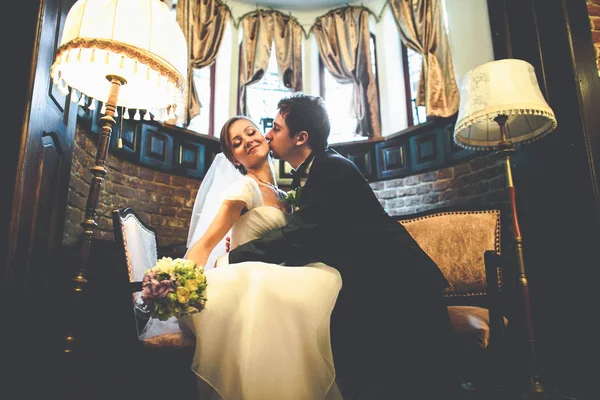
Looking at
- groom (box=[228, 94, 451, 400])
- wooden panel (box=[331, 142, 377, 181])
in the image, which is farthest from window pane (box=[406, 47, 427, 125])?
groom (box=[228, 94, 451, 400])

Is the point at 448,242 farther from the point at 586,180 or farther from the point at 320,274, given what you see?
the point at 320,274

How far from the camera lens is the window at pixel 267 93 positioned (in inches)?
209

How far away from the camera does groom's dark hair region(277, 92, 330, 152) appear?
7.09 ft

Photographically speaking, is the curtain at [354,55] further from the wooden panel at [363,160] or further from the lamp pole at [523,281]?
the lamp pole at [523,281]

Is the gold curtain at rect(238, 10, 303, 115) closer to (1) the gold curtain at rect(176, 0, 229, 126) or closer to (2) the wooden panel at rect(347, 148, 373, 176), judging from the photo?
(1) the gold curtain at rect(176, 0, 229, 126)

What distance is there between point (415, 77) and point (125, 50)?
13.3 feet

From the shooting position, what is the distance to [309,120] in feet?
7.09

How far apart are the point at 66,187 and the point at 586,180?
285cm

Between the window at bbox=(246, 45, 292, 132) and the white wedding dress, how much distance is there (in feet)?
12.8

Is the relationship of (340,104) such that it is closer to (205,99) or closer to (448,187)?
(205,99)

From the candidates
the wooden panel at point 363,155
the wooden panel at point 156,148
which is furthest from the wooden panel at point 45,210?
the wooden panel at point 363,155

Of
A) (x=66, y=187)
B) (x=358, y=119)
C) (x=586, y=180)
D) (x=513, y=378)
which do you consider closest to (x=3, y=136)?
(x=66, y=187)

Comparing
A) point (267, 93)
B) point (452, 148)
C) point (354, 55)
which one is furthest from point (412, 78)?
point (267, 93)

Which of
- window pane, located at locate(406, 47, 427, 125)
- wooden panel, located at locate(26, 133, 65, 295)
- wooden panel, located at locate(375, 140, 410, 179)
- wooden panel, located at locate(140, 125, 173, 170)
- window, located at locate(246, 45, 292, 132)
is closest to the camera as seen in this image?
wooden panel, located at locate(26, 133, 65, 295)
